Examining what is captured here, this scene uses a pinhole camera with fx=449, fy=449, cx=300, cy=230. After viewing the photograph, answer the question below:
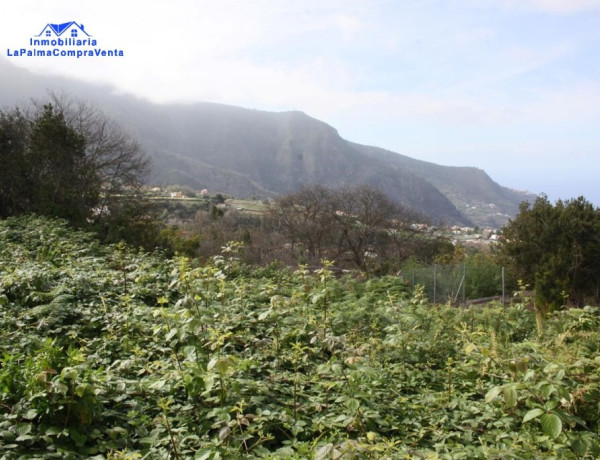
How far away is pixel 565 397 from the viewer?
2051 mm

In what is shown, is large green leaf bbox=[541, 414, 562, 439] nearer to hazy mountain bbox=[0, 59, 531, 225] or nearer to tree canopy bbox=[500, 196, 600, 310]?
tree canopy bbox=[500, 196, 600, 310]

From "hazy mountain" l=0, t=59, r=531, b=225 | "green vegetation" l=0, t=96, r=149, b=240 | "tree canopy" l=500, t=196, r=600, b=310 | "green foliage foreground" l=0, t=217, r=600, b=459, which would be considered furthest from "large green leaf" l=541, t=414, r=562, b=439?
"hazy mountain" l=0, t=59, r=531, b=225

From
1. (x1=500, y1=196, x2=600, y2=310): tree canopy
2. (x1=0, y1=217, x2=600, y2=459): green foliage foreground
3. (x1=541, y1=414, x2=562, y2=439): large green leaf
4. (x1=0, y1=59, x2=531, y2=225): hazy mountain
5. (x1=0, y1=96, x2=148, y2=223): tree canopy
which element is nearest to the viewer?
(x1=541, y1=414, x2=562, y2=439): large green leaf

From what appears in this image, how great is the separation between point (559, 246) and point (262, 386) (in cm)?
1410

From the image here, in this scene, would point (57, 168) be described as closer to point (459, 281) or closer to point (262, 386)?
point (459, 281)

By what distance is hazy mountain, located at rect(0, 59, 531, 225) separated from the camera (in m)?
113

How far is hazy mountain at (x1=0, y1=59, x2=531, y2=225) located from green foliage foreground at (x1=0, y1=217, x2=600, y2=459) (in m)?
96.1

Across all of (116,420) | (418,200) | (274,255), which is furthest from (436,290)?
(418,200)

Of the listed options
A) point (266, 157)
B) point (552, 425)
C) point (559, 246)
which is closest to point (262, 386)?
point (552, 425)

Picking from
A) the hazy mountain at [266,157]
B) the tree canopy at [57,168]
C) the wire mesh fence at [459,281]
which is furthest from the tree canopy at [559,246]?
the hazy mountain at [266,157]

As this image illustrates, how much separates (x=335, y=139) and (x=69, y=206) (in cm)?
14862

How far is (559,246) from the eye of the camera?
559 inches

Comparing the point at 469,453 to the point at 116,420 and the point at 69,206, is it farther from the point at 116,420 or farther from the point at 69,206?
the point at 69,206

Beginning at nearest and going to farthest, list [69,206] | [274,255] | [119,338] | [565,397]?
[565,397] → [119,338] → [69,206] → [274,255]
